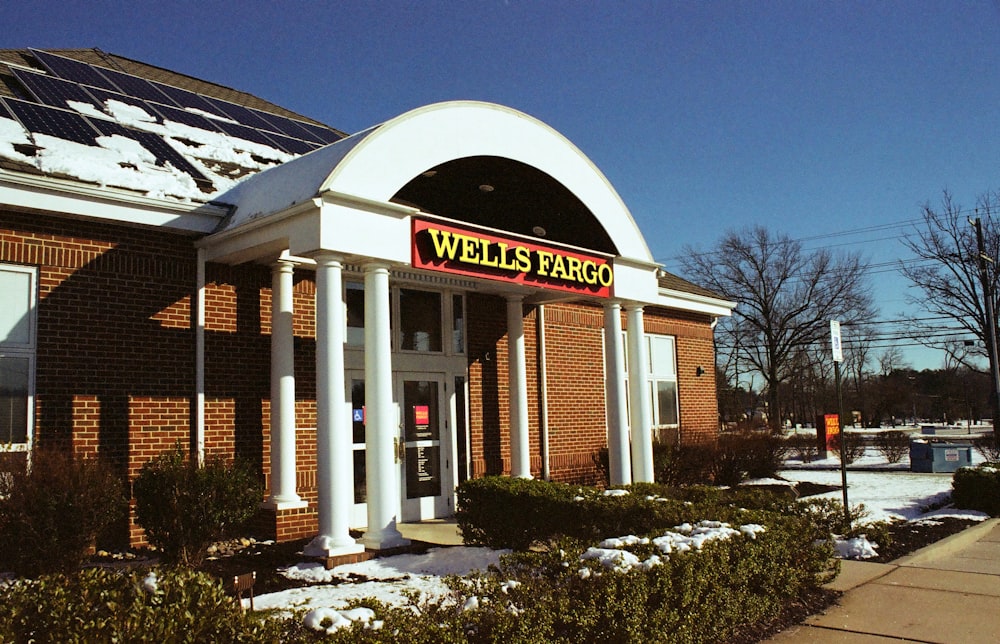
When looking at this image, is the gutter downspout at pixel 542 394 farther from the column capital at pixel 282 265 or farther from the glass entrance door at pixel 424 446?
the column capital at pixel 282 265

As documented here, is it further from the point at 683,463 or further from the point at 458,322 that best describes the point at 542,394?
the point at 683,463

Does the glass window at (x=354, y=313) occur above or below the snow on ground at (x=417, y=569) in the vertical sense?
above

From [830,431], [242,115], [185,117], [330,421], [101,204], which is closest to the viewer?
[330,421]

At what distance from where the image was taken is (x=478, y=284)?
1236cm

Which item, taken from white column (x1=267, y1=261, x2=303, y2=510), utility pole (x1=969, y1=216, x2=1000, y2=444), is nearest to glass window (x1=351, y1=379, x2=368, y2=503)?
white column (x1=267, y1=261, x2=303, y2=510)

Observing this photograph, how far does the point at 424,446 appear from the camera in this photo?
11812 mm

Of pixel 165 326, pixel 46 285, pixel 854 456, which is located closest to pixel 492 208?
pixel 165 326

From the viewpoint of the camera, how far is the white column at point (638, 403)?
1244cm

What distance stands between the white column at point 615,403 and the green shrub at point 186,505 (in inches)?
236

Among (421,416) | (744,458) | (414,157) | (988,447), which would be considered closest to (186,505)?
(414,157)

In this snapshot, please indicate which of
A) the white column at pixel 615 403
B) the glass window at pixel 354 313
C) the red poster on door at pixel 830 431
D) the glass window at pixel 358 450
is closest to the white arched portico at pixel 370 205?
the glass window at pixel 354 313

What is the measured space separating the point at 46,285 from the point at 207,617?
608 centimetres

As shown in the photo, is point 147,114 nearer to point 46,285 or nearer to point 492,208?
point 46,285

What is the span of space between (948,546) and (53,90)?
13.0 m
